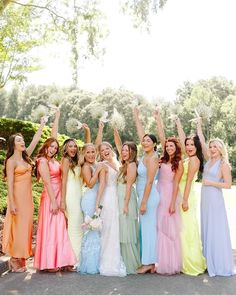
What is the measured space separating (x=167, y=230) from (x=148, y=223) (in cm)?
32

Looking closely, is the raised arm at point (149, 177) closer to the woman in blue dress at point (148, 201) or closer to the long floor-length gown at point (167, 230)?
the woman in blue dress at point (148, 201)

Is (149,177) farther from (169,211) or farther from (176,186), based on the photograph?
(169,211)

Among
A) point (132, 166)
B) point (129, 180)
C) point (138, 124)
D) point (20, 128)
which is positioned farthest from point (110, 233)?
point (20, 128)

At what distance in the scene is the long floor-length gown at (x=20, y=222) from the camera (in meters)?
7.47

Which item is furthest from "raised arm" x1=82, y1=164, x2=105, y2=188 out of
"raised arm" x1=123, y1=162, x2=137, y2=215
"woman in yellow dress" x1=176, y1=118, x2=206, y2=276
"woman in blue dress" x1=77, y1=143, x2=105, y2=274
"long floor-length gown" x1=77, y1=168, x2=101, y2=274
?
"woman in yellow dress" x1=176, y1=118, x2=206, y2=276

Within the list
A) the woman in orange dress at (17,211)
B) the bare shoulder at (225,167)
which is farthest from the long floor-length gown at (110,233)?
the bare shoulder at (225,167)

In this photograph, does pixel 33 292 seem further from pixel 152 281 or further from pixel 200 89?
pixel 200 89

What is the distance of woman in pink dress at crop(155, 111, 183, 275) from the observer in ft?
23.9

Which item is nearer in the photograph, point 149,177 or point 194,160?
point 149,177

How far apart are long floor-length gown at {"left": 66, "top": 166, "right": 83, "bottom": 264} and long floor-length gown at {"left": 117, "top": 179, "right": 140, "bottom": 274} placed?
70cm

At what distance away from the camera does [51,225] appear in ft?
24.6

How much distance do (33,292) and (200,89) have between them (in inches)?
2149

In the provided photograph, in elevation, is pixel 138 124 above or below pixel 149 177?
above

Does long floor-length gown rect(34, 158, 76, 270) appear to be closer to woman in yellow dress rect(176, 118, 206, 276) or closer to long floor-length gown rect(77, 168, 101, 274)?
long floor-length gown rect(77, 168, 101, 274)
